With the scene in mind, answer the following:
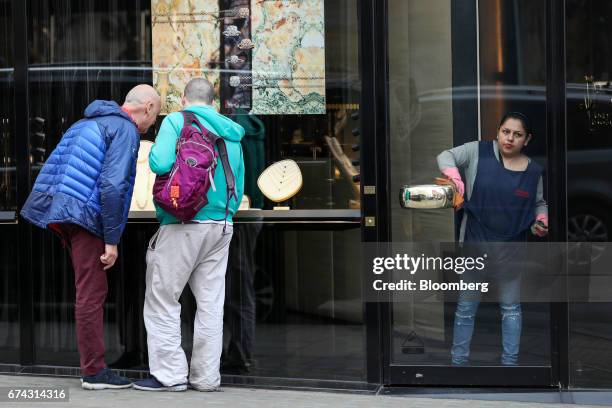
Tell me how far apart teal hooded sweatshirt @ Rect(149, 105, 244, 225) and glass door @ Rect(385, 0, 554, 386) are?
2.99ft

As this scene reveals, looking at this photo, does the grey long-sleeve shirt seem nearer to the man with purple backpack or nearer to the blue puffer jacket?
the man with purple backpack

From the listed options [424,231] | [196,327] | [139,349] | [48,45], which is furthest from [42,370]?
[424,231]

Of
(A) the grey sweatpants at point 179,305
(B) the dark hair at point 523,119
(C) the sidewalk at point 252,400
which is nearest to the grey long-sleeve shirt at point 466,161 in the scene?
(B) the dark hair at point 523,119

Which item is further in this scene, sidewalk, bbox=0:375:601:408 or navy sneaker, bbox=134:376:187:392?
navy sneaker, bbox=134:376:187:392

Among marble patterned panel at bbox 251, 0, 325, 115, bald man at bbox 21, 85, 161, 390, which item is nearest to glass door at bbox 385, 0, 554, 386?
marble patterned panel at bbox 251, 0, 325, 115

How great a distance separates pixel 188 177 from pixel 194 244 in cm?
42

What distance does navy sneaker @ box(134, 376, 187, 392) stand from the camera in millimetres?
6270

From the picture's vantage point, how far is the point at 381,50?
21.1ft

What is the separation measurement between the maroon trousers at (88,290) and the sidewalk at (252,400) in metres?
0.23

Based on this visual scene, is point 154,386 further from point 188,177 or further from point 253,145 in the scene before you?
point 253,145

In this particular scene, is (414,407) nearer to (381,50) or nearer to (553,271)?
(553,271)

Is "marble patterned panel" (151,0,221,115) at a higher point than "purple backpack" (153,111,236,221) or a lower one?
higher

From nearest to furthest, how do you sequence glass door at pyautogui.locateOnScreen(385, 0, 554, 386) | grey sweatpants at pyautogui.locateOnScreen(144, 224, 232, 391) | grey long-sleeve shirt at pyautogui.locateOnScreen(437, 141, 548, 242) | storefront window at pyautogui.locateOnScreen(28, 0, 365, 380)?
grey sweatpants at pyautogui.locateOnScreen(144, 224, 232, 391) → glass door at pyautogui.locateOnScreen(385, 0, 554, 386) → grey long-sleeve shirt at pyautogui.locateOnScreen(437, 141, 548, 242) → storefront window at pyautogui.locateOnScreen(28, 0, 365, 380)

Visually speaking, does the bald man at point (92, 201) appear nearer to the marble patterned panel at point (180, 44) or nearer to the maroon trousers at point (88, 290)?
the maroon trousers at point (88, 290)
